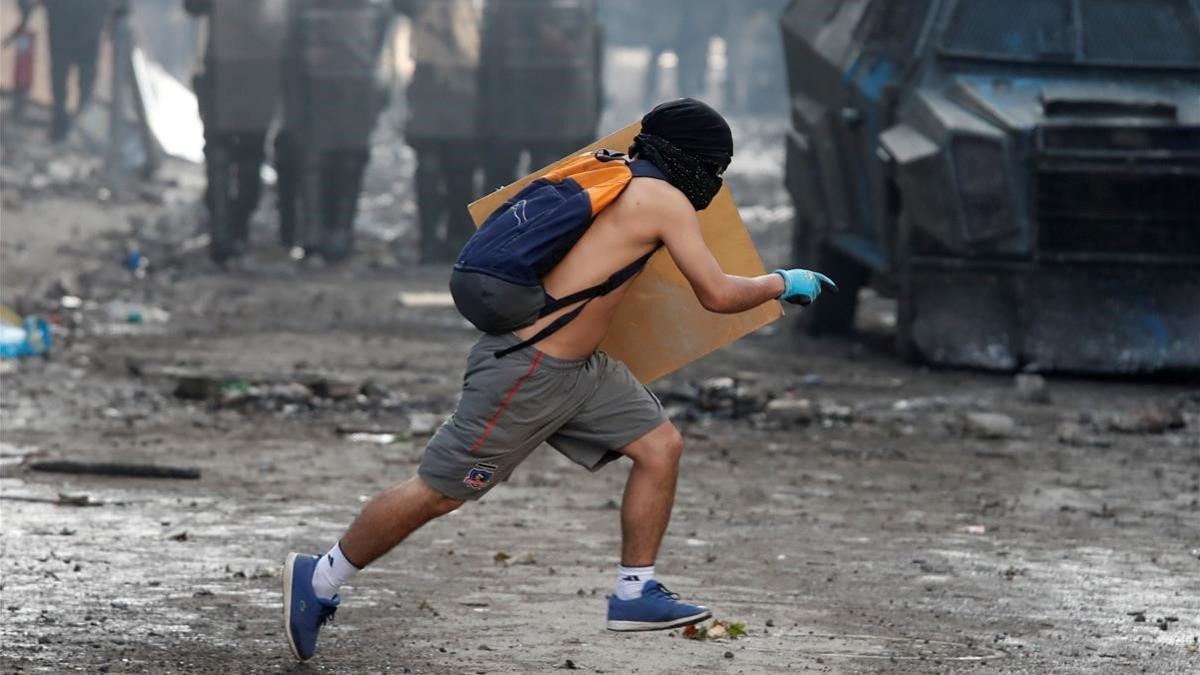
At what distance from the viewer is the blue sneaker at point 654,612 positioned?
5012 millimetres

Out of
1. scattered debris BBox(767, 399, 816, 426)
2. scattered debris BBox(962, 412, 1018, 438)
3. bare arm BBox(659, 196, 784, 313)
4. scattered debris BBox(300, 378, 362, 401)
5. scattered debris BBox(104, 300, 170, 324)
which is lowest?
scattered debris BBox(104, 300, 170, 324)

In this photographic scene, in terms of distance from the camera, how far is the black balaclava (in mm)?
5004

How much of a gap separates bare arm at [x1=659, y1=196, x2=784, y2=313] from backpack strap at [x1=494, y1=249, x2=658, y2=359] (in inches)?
3.5

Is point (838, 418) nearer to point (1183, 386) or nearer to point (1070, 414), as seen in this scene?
point (1070, 414)

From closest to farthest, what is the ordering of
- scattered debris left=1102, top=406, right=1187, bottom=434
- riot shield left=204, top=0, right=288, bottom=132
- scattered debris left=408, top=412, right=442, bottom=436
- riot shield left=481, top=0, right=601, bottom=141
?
scattered debris left=408, top=412, right=442, bottom=436 < scattered debris left=1102, top=406, right=1187, bottom=434 < riot shield left=204, top=0, right=288, bottom=132 < riot shield left=481, top=0, right=601, bottom=141

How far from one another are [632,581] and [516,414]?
0.45m

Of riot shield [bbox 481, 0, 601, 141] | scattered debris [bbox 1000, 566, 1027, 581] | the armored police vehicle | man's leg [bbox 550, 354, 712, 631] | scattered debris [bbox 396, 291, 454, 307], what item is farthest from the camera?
riot shield [bbox 481, 0, 601, 141]

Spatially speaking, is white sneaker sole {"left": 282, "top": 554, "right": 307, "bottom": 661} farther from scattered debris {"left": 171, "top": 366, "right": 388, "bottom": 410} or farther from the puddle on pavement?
scattered debris {"left": 171, "top": 366, "right": 388, "bottom": 410}

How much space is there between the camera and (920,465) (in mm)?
8719

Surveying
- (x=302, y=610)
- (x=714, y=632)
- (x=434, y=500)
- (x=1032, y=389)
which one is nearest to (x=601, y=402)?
(x=434, y=500)

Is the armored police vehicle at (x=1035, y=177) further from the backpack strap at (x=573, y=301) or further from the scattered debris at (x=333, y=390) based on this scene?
the backpack strap at (x=573, y=301)

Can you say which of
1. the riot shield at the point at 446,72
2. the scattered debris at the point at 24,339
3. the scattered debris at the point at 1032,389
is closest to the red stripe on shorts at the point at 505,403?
the scattered debris at the point at 1032,389

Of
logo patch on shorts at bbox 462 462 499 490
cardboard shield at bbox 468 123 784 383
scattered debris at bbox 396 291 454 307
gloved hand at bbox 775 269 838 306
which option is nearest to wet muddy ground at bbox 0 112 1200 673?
logo patch on shorts at bbox 462 462 499 490

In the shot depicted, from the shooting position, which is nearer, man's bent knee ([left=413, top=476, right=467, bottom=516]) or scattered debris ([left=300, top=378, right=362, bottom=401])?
man's bent knee ([left=413, top=476, right=467, bottom=516])
